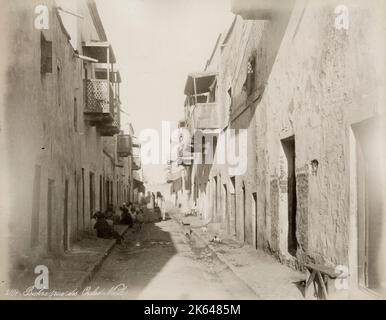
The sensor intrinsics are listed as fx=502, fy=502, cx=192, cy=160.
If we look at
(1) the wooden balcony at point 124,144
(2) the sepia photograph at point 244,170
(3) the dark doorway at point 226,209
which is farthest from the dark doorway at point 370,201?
(1) the wooden balcony at point 124,144

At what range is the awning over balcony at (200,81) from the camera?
70.0ft

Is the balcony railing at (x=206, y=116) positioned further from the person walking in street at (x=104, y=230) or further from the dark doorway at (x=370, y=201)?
the dark doorway at (x=370, y=201)

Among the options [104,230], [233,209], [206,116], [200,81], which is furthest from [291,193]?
[200,81]

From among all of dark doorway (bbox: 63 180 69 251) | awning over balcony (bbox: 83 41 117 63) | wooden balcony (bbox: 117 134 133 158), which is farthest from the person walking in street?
wooden balcony (bbox: 117 134 133 158)

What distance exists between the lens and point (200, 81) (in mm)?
22453

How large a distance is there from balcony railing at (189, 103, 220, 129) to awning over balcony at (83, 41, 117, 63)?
3812mm

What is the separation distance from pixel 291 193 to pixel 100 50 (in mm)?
10373

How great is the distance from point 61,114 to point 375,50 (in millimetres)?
8230

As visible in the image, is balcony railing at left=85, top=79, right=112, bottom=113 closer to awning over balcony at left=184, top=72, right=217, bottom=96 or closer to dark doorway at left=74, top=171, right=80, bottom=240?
dark doorway at left=74, top=171, right=80, bottom=240

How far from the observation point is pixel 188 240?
17828mm

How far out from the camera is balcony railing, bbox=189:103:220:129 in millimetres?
19891

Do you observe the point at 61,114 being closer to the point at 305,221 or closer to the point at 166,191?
the point at 305,221
